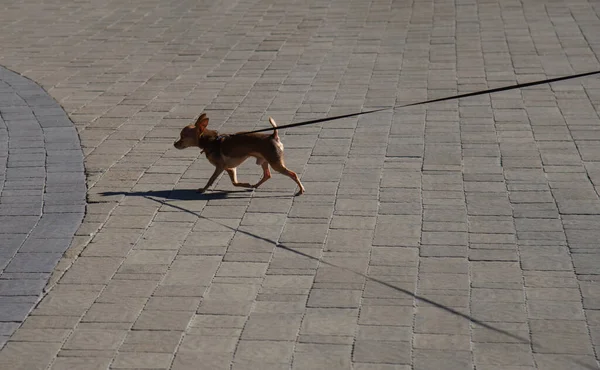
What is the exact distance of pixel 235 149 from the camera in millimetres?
7266

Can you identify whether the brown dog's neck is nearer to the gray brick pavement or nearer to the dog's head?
the dog's head

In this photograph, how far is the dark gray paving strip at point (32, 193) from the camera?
19.3 feet

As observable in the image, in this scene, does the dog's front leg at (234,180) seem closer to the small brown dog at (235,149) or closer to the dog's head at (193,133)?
the small brown dog at (235,149)

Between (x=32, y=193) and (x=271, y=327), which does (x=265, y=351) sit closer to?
(x=271, y=327)

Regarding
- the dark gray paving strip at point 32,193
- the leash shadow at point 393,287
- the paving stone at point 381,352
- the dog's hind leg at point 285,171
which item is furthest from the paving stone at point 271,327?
the dog's hind leg at point 285,171

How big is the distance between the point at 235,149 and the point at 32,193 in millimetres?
1611

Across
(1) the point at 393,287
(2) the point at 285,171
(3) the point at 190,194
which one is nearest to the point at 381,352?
(1) the point at 393,287

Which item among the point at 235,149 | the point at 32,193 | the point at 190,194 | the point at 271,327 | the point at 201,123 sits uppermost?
the point at 271,327

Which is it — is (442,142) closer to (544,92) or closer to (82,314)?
(544,92)

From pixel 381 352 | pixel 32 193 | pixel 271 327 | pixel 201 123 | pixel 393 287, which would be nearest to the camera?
pixel 381 352

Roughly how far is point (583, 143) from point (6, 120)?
5.40 m

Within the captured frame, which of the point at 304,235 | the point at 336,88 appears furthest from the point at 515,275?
the point at 336,88

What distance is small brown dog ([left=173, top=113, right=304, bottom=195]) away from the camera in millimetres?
7199

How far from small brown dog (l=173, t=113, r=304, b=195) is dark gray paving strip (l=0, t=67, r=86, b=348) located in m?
0.97
